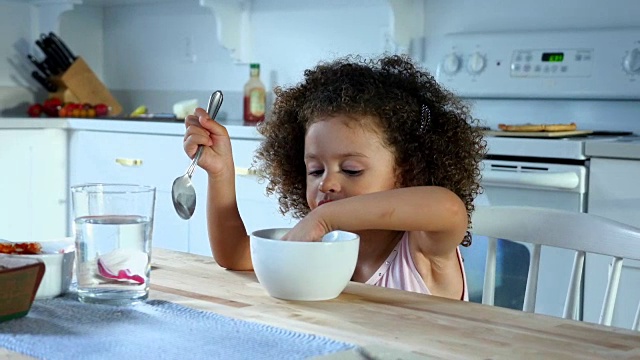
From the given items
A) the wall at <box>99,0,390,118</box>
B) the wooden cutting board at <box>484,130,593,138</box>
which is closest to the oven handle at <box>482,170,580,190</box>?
the wooden cutting board at <box>484,130,593,138</box>

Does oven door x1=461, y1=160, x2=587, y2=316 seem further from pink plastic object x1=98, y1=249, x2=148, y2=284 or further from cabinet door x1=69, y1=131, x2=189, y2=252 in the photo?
pink plastic object x1=98, y1=249, x2=148, y2=284

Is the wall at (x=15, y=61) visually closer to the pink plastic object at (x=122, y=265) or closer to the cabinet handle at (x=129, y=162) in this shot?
the cabinet handle at (x=129, y=162)

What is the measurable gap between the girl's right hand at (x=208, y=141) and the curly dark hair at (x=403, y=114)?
18 cm

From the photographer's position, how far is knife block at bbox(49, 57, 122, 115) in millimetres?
3719

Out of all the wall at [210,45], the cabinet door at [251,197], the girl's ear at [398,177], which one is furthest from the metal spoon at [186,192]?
the wall at [210,45]

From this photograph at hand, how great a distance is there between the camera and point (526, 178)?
2.28 meters

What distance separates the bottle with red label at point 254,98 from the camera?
10.9 ft

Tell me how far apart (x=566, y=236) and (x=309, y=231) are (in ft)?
1.35

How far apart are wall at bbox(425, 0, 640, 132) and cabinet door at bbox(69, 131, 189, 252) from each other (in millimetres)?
888

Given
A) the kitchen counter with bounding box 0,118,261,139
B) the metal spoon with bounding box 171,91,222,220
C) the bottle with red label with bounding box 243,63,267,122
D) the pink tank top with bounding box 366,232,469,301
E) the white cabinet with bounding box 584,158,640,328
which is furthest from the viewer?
the bottle with red label with bounding box 243,63,267,122

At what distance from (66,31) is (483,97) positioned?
6.02 ft

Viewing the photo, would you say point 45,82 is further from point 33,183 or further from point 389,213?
point 389,213

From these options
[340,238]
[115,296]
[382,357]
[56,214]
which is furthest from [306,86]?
[56,214]

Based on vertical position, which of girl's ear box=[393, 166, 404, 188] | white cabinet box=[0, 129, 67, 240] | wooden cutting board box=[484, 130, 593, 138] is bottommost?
white cabinet box=[0, 129, 67, 240]
